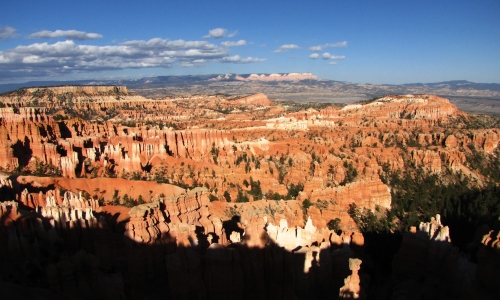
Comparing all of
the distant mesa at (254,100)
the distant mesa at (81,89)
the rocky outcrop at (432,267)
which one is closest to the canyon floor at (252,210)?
the rocky outcrop at (432,267)

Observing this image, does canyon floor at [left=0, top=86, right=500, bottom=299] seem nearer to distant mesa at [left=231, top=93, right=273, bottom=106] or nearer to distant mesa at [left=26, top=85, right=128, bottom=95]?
distant mesa at [left=231, top=93, right=273, bottom=106]

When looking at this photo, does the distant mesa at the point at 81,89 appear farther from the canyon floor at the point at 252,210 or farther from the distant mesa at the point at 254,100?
the canyon floor at the point at 252,210

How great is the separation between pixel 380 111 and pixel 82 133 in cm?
6436

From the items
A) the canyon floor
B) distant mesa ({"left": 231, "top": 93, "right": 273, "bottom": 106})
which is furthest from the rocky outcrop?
distant mesa ({"left": 231, "top": 93, "right": 273, "bottom": 106})

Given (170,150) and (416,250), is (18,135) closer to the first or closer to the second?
(170,150)

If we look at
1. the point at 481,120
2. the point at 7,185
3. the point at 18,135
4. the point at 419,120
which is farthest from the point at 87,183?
the point at 481,120

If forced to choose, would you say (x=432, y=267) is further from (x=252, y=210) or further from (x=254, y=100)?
(x=254, y=100)

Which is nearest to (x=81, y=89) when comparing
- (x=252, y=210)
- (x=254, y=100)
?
(x=254, y=100)

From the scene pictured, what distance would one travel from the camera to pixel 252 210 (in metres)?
32.9

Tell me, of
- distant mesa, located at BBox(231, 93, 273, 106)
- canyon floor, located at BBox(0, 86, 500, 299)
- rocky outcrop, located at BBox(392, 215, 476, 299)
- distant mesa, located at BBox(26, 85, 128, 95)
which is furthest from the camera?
distant mesa, located at BBox(231, 93, 273, 106)

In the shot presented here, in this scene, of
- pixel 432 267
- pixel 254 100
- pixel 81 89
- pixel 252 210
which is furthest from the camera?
pixel 254 100

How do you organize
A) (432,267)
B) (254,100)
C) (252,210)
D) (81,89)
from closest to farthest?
(432,267), (252,210), (81,89), (254,100)

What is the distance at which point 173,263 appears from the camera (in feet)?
55.6

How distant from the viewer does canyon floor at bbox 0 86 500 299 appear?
17484 millimetres
